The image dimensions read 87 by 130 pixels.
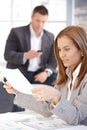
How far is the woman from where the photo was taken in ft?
4.83

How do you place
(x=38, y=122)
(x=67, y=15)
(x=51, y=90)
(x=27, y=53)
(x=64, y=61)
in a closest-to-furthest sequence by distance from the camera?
(x=51, y=90) < (x=38, y=122) < (x=64, y=61) < (x=27, y=53) < (x=67, y=15)

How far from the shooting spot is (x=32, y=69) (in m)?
3.26

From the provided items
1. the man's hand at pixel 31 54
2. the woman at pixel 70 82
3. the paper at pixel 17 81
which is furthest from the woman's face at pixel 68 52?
the man's hand at pixel 31 54

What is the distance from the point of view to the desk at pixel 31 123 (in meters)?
1.50

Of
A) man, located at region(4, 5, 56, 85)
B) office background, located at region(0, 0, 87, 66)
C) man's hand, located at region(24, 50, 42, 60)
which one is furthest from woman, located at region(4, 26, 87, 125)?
office background, located at region(0, 0, 87, 66)

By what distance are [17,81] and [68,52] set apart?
1.13ft

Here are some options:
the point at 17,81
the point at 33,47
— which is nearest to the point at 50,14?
the point at 33,47

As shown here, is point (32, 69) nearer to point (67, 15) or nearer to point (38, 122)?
point (67, 15)

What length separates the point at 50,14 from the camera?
425cm

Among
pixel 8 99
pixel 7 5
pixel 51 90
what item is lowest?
pixel 8 99

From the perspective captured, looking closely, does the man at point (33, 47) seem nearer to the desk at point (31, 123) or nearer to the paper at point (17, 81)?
the desk at point (31, 123)

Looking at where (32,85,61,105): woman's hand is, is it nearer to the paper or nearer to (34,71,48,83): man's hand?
the paper

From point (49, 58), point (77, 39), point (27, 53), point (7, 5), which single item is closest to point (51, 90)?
point (77, 39)

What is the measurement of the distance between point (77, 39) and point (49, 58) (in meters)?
1.78
